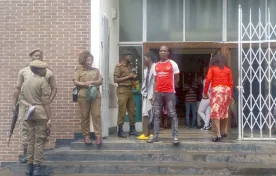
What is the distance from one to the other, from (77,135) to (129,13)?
147 inches

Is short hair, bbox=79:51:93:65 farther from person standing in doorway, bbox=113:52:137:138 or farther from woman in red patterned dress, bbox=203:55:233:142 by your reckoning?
woman in red patterned dress, bbox=203:55:233:142

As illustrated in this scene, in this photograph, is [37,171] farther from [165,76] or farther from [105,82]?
[105,82]

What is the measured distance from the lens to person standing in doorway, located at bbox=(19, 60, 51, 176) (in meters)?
7.93

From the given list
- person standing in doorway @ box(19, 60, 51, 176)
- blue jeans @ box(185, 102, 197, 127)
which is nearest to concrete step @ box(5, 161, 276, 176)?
person standing in doorway @ box(19, 60, 51, 176)

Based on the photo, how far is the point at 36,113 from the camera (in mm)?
7879

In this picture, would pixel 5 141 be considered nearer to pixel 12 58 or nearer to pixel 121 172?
pixel 12 58

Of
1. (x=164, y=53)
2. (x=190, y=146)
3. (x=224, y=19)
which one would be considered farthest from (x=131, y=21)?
(x=190, y=146)

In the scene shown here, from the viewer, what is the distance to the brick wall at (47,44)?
410 inches

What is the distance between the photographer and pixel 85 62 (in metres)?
9.41

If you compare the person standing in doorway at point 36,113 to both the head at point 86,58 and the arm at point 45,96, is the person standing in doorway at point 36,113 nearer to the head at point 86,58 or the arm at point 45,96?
the arm at point 45,96

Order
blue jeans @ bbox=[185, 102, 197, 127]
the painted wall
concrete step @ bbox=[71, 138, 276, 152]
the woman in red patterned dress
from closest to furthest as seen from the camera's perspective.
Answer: concrete step @ bbox=[71, 138, 276, 152] < the woman in red patterned dress < the painted wall < blue jeans @ bbox=[185, 102, 197, 127]

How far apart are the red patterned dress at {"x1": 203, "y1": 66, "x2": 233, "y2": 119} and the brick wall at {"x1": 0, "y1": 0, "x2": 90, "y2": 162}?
268 centimetres

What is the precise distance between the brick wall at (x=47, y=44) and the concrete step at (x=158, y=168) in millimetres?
1996

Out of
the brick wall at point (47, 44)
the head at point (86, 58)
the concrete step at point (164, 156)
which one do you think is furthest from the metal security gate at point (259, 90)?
the brick wall at point (47, 44)
